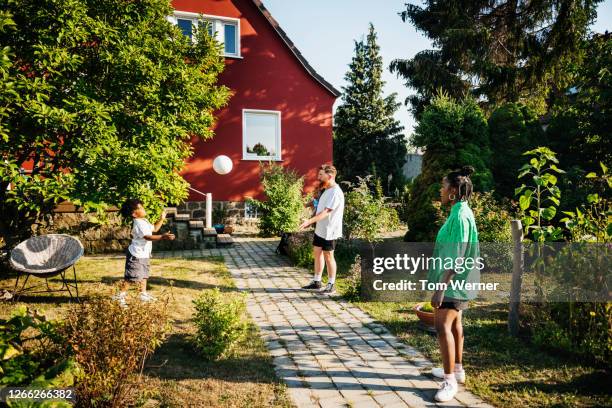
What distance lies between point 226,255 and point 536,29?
17964 millimetres

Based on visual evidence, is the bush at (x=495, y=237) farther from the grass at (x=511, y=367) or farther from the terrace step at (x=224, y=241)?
the terrace step at (x=224, y=241)

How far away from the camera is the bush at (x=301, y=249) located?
27.7 ft

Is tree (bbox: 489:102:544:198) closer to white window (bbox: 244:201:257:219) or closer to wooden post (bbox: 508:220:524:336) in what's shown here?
wooden post (bbox: 508:220:524:336)

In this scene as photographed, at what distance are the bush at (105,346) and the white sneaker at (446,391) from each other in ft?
7.91

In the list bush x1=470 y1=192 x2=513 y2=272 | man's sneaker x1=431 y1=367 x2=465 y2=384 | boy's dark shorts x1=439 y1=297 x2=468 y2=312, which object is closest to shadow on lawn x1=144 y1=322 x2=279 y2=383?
man's sneaker x1=431 y1=367 x2=465 y2=384

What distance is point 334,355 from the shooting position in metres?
4.08

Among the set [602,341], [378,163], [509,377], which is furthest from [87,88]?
[378,163]

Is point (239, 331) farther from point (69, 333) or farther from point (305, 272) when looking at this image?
point (305, 272)

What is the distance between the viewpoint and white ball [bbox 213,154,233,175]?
1242 cm

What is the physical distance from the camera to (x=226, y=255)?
9.42 metres

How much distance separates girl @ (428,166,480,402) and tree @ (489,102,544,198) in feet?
24.3

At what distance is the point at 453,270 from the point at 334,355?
174cm

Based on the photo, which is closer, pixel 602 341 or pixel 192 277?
pixel 602 341

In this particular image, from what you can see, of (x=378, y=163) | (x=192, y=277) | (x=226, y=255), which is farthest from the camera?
(x=378, y=163)
